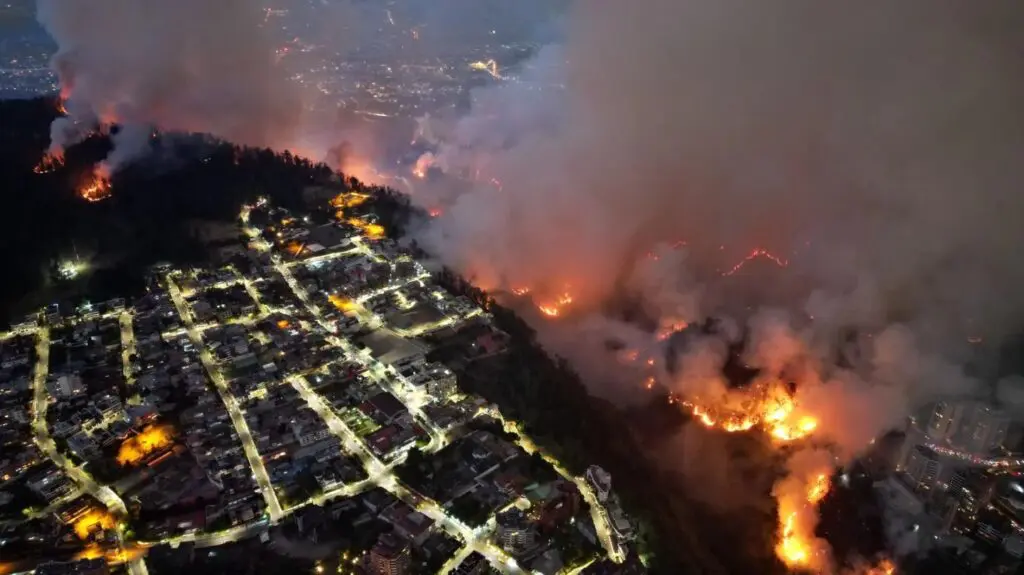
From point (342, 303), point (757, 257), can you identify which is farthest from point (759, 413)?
point (342, 303)

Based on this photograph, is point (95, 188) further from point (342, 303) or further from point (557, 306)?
point (557, 306)

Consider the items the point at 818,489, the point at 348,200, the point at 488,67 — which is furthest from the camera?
the point at 488,67

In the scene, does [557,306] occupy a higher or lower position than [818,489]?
higher

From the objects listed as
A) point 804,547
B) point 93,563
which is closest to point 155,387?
point 93,563

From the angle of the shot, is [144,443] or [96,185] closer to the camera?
[144,443]

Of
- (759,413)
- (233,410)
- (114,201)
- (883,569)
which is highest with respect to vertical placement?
(233,410)

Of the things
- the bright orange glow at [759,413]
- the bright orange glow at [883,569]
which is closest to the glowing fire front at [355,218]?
the bright orange glow at [759,413]

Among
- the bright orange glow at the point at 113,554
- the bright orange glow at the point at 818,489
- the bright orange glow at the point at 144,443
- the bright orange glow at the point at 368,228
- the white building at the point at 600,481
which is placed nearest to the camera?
the bright orange glow at the point at 113,554

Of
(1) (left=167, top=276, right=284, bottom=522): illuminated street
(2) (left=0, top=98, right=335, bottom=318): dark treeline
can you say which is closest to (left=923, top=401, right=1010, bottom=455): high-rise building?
(1) (left=167, top=276, right=284, bottom=522): illuminated street

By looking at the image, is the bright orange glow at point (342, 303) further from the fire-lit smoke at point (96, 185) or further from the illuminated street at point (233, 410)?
the fire-lit smoke at point (96, 185)
